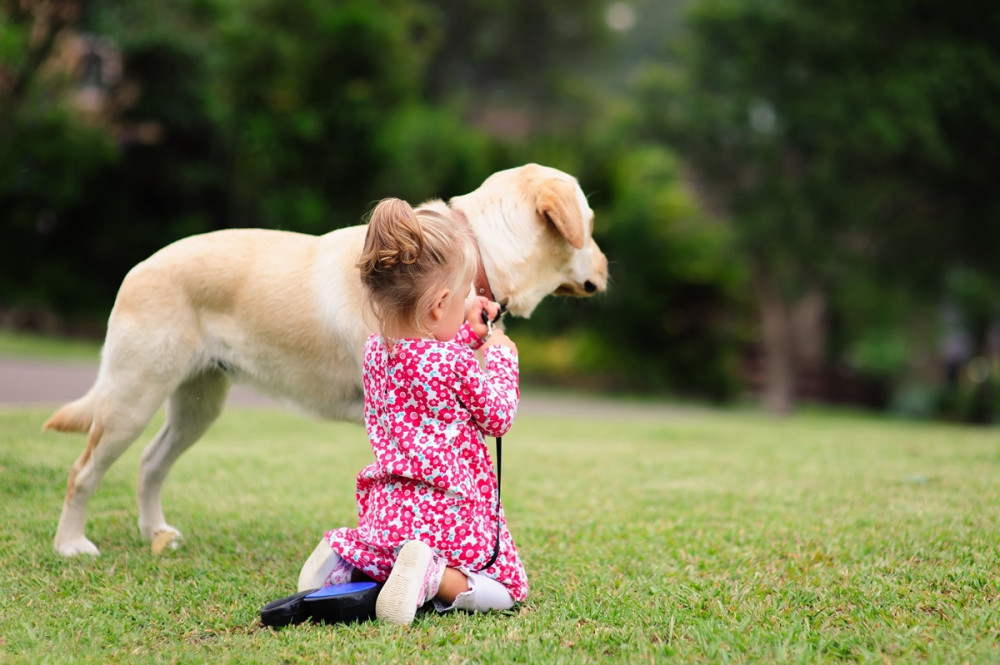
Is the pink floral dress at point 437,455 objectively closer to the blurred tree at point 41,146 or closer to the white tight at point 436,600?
the white tight at point 436,600

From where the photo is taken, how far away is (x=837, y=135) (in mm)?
16391

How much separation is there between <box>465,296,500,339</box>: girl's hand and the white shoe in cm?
74

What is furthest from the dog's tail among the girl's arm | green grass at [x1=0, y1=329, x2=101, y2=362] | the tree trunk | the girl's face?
the tree trunk

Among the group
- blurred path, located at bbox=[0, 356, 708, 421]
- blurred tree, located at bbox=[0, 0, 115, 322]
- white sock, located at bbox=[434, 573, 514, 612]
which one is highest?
blurred tree, located at bbox=[0, 0, 115, 322]

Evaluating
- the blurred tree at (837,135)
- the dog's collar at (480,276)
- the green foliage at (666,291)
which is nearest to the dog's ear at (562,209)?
the dog's collar at (480,276)

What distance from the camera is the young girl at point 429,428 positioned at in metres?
2.82

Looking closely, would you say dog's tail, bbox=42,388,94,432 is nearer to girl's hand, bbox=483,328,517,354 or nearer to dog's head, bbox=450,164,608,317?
dog's head, bbox=450,164,608,317

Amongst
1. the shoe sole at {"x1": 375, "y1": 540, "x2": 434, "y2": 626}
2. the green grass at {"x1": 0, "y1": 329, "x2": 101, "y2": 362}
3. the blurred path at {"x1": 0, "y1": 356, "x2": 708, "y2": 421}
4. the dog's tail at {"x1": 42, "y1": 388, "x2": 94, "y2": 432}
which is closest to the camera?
the shoe sole at {"x1": 375, "y1": 540, "x2": 434, "y2": 626}

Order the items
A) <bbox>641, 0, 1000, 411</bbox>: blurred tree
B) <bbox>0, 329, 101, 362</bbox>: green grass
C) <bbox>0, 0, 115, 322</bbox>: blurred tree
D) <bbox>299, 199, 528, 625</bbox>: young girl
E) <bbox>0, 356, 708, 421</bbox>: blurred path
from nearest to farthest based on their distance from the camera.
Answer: <bbox>299, 199, 528, 625</bbox>: young girl < <bbox>0, 356, 708, 421</bbox>: blurred path < <bbox>0, 329, 101, 362</bbox>: green grass < <bbox>641, 0, 1000, 411</bbox>: blurred tree < <bbox>0, 0, 115, 322</bbox>: blurred tree

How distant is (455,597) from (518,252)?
4.85 ft

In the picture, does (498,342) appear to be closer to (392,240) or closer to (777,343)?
(392,240)

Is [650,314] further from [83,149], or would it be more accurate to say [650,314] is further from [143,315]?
[143,315]

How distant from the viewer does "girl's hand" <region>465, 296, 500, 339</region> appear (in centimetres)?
303

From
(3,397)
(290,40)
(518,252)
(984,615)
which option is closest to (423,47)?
(290,40)
